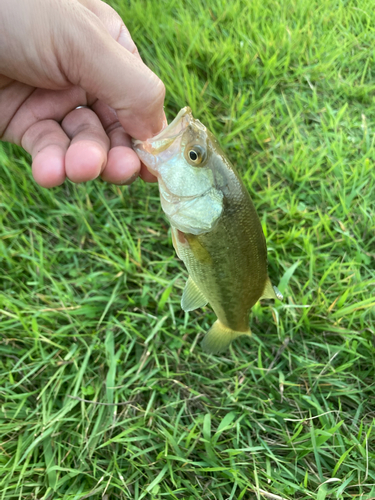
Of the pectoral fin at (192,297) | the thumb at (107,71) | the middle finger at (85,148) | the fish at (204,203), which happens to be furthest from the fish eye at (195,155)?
the pectoral fin at (192,297)

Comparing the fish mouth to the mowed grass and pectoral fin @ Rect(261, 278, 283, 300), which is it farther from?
the mowed grass

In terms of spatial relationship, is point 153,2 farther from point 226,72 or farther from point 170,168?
point 170,168

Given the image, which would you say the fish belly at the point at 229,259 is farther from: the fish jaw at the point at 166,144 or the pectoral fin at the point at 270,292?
the fish jaw at the point at 166,144

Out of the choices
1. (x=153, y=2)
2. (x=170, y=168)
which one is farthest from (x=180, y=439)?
(x=153, y=2)

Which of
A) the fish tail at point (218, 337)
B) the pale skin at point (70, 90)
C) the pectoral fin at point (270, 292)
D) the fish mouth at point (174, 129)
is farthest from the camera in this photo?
the fish tail at point (218, 337)

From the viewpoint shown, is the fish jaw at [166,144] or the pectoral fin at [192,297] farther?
the pectoral fin at [192,297]
